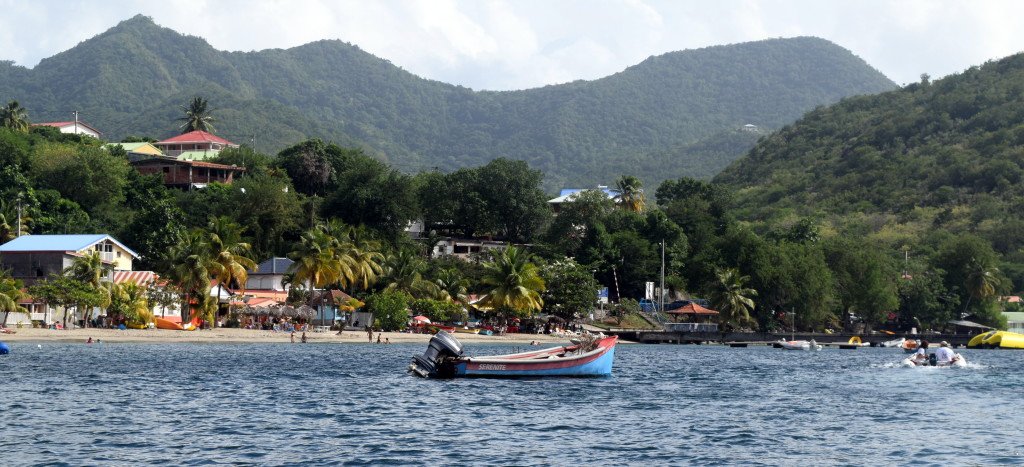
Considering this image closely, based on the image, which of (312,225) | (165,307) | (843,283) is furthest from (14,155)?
(843,283)

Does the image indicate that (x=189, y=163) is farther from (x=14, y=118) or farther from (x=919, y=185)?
(x=919, y=185)

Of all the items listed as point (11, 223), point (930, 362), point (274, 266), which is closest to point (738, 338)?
point (930, 362)

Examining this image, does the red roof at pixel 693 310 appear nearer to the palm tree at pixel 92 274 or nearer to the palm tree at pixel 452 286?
the palm tree at pixel 452 286

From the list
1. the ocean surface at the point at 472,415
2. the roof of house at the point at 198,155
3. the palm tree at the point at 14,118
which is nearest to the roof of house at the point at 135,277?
the ocean surface at the point at 472,415

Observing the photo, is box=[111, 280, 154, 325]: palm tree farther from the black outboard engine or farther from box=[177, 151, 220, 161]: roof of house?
box=[177, 151, 220, 161]: roof of house

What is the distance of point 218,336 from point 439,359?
115 ft

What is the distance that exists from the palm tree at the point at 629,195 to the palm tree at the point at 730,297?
34511mm

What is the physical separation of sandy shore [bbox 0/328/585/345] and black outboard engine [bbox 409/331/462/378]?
3161 cm

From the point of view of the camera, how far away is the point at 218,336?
261 ft

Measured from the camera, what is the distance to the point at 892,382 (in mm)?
55281

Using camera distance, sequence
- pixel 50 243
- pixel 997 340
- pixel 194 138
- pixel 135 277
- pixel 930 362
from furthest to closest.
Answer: pixel 194 138, pixel 997 340, pixel 135 277, pixel 50 243, pixel 930 362

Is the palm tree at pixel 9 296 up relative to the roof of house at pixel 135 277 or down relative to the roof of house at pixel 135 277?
down

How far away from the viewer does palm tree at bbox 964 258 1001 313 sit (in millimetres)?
123062

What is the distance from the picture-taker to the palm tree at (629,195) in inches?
5610
